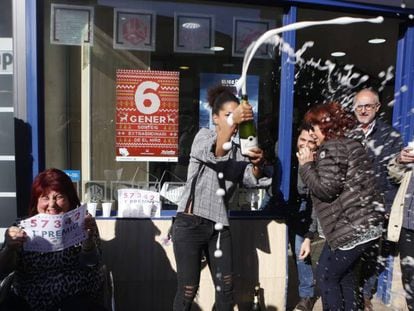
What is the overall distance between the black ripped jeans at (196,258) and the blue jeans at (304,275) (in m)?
0.94

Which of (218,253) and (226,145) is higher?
(226,145)

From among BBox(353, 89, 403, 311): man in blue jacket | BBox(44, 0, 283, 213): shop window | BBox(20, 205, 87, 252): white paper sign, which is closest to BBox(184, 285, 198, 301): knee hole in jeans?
BBox(20, 205, 87, 252): white paper sign

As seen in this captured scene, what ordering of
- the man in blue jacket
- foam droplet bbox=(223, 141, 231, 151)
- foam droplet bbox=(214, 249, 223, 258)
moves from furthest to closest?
the man in blue jacket → foam droplet bbox=(214, 249, 223, 258) → foam droplet bbox=(223, 141, 231, 151)

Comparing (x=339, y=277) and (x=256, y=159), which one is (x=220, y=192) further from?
(x=339, y=277)

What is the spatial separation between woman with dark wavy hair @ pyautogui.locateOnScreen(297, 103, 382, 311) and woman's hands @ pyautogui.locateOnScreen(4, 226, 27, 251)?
1726 millimetres

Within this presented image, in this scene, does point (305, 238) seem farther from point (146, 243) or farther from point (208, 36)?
point (208, 36)

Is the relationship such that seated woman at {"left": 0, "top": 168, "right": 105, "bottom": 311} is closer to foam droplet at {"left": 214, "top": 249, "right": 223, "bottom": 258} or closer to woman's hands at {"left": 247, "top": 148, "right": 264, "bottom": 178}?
foam droplet at {"left": 214, "top": 249, "right": 223, "bottom": 258}

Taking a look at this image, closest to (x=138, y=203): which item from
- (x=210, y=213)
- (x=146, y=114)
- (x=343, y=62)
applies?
(x=146, y=114)

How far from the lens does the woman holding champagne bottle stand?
297 cm

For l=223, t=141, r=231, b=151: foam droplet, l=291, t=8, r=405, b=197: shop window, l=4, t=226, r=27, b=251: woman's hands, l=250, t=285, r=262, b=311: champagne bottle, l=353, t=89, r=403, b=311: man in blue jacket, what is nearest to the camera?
l=4, t=226, r=27, b=251: woman's hands

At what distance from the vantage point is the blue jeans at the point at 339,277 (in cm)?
295

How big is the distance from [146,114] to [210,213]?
1.20 metres

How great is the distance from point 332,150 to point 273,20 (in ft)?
5.19

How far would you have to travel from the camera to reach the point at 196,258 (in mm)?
2996
